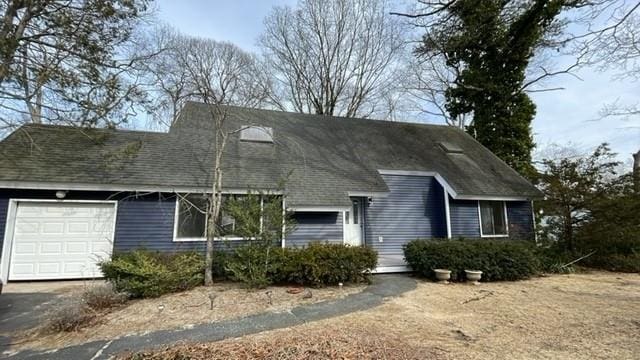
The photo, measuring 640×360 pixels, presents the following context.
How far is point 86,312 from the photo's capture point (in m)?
5.53

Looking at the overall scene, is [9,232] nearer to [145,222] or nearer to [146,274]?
[145,222]

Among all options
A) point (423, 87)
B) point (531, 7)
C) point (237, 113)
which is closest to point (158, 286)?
point (237, 113)

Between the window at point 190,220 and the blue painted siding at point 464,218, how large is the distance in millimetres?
9002

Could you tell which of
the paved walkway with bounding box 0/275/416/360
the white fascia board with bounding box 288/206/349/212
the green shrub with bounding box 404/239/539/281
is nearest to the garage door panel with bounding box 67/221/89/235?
the paved walkway with bounding box 0/275/416/360

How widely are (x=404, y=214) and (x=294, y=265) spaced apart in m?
6.33

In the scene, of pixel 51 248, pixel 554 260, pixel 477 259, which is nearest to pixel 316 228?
pixel 477 259

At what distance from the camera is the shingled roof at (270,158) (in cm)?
948

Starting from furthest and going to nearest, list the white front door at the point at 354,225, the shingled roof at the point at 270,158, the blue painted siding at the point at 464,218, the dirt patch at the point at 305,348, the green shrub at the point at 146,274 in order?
1. the blue painted siding at the point at 464,218
2. the white front door at the point at 354,225
3. the shingled roof at the point at 270,158
4. the green shrub at the point at 146,274
5. the dirt patch at the point at 305,348

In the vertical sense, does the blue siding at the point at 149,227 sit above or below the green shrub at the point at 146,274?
above

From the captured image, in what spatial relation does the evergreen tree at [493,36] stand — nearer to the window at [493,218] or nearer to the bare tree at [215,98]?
the window at [493,218]

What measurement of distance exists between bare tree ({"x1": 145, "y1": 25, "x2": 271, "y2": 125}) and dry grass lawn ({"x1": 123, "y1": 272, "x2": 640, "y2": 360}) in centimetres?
602

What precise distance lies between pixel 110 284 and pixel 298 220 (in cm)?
538

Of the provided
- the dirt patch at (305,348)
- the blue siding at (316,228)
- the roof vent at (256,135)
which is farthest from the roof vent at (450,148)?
the dirt patch at (305,348)

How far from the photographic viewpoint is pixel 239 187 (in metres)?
10.1
